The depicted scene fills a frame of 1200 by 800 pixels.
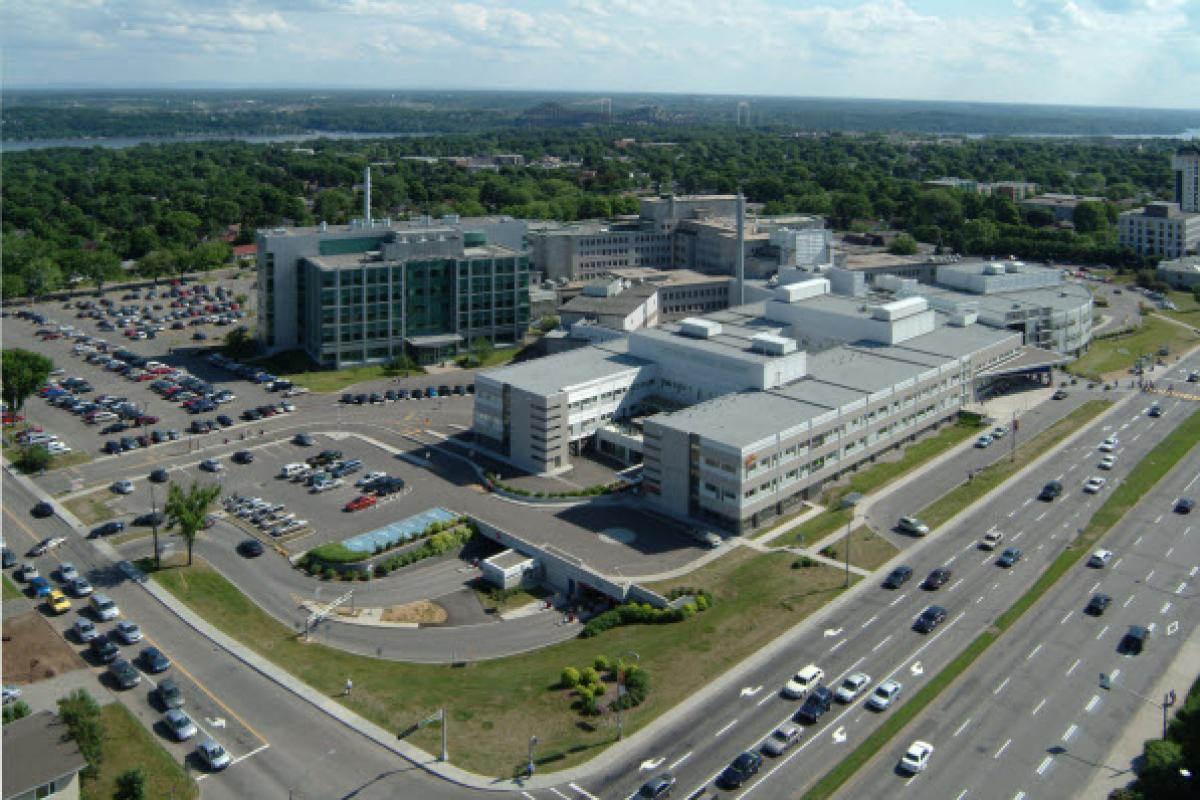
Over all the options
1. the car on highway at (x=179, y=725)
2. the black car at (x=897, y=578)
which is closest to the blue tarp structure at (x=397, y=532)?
the car on highway at (x=179, y=725)

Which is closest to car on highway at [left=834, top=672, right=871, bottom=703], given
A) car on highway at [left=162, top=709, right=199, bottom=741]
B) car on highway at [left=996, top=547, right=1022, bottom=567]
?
car on highway at [left=996, top=547, right=1022, bottom=567]

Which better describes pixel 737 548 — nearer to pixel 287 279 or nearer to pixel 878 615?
pixel 878 615

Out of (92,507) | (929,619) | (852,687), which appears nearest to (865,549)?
(929,619)

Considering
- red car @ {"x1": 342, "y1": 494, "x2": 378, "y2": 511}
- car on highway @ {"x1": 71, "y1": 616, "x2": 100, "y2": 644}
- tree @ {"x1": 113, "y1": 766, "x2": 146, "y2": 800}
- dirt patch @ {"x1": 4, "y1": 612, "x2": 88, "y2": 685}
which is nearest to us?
tree @ {"x1": 113, "y1": 766, "x2": 146, "y2": 800}

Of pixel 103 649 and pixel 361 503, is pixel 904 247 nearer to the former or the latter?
pixel 361 503

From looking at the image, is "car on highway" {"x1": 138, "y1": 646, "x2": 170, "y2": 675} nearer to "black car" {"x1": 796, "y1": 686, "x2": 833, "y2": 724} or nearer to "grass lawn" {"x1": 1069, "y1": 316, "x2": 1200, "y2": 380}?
"black car" {"x1": 796, "y1": 686, "x2": 833, "y2": 724}

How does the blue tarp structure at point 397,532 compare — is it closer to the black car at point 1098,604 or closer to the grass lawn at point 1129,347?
the black car at point 1098,604
